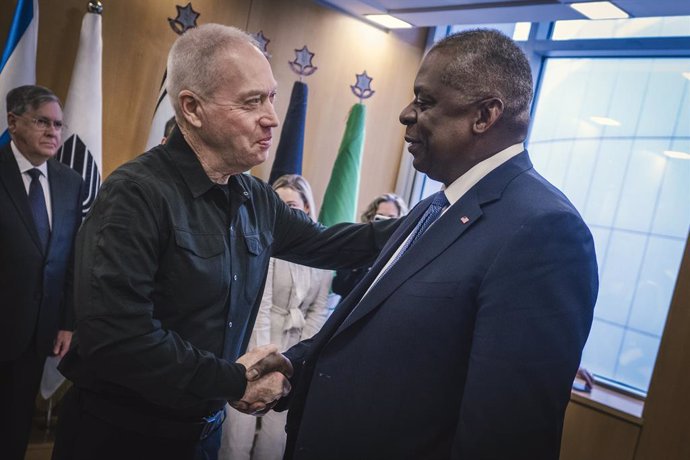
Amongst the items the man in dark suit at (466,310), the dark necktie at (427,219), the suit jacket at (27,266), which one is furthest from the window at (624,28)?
the suit jacket at (27,266)

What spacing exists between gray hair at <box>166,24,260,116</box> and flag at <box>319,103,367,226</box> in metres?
2.86

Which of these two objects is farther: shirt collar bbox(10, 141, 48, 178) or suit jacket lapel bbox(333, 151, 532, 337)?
shirt collar bbox(10, 141, 48, 178)

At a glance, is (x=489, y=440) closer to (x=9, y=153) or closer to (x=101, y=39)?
(x=9, y=153)

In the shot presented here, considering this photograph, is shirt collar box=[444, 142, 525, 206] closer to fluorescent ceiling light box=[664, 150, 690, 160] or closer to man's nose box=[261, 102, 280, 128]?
man's nose box=[261, 102, 280, 128]

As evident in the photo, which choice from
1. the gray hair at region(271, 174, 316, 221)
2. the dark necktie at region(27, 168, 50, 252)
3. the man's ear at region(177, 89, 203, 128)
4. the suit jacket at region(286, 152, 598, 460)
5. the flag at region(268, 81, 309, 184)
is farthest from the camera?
the flag at region(268, 81, 309, 184)

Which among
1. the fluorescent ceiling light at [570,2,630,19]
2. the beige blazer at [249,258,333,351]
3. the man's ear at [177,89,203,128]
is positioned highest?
the fluorescent ceiling light at [570,2,630,19]

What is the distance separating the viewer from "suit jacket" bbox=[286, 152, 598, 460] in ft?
3.88

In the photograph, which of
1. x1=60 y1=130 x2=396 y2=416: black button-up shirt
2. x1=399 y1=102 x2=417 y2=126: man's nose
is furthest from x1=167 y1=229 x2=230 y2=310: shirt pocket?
x1=399 y1=102 x2=417 y2=126: man's nose

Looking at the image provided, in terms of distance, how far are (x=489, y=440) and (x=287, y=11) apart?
3857 millimetres

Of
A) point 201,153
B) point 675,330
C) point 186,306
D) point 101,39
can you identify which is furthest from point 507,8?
point 186,306

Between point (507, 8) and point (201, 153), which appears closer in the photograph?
point (201, 153)

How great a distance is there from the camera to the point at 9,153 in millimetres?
2895

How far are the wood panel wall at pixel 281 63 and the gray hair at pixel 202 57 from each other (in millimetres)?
2414

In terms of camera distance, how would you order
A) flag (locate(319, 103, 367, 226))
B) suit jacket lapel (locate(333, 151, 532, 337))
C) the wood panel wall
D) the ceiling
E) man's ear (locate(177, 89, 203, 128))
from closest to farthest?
suit jacket lapel (locate(333, 151, 532, 337)) → man's ear (locate(177, 89, 203, 128)) → the ceiling → the wood panel wall → flag (locate(319, 103, 367, 226))
